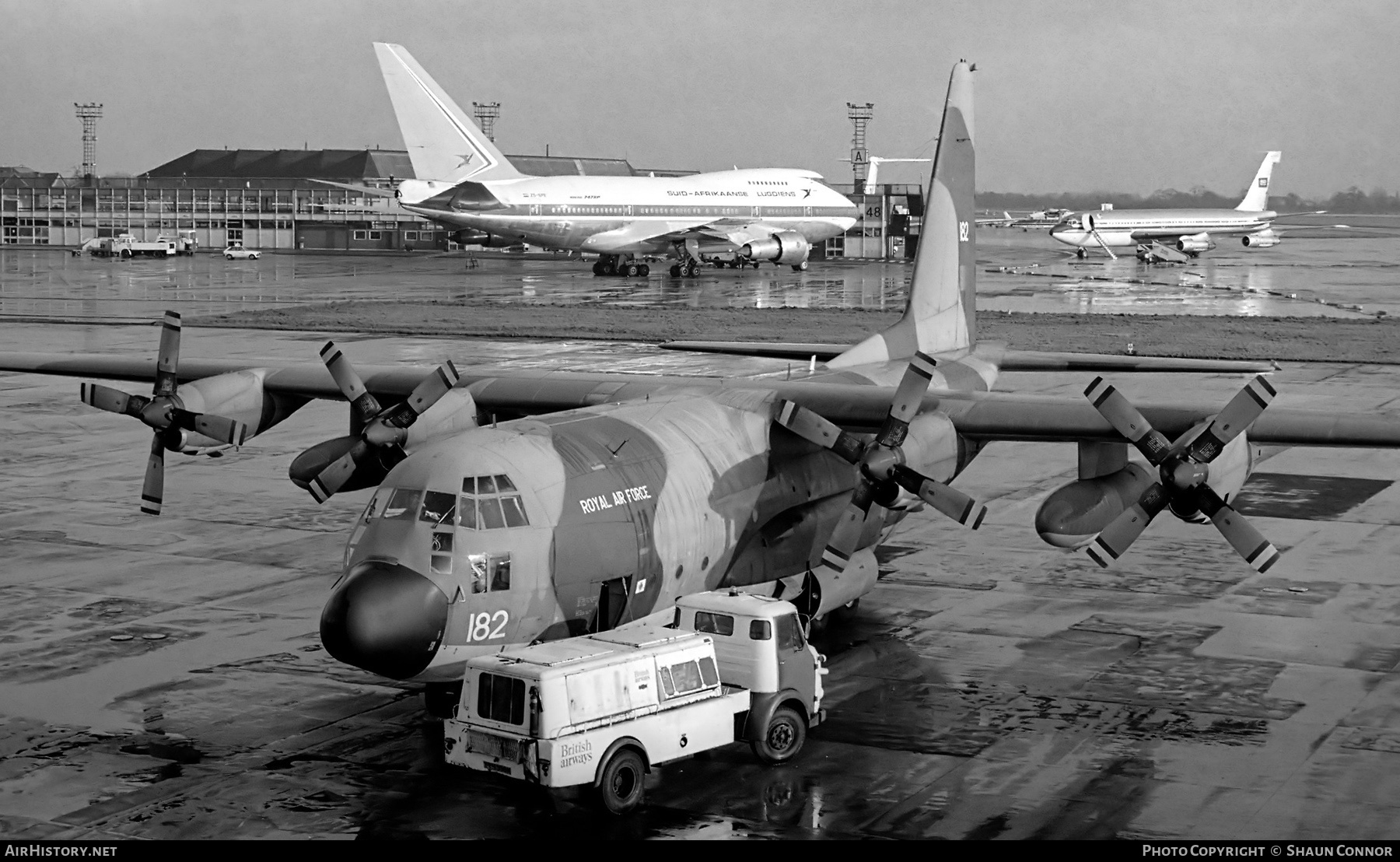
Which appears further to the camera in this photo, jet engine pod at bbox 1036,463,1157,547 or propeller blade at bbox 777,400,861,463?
propeller blade at bbox 777,400,861,463

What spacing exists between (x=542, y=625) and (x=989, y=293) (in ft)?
222

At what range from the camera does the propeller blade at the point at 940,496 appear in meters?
18.8

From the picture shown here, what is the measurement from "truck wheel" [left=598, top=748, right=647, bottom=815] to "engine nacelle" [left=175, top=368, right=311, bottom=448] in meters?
11.0

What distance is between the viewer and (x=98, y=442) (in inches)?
1480

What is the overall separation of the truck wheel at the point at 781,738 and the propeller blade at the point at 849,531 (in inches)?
116

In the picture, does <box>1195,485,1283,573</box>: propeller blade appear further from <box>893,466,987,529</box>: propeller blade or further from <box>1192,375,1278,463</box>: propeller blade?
<box>893,466,987,529</box>: propeller blade

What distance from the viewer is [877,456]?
19234 millimetres

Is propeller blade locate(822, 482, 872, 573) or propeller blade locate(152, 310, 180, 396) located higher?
propeller blade locate(152, 310, 180, 396)

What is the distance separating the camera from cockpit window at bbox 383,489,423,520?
1670cm

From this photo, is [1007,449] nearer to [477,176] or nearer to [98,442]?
[98,442]

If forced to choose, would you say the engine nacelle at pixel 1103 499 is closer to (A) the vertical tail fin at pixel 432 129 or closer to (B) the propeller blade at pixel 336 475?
(B) the propeller blade at pixel 336 475

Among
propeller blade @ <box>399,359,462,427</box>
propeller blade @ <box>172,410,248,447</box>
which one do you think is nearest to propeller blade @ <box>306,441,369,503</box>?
propeller blade @ <box>399,359,462,427</box>

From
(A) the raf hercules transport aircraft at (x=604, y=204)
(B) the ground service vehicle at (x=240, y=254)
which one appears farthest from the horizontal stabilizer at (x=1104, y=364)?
(B) the ground service vehicle at (x=240, y=254)

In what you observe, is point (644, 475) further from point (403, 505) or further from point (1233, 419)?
point (1233, 419)
